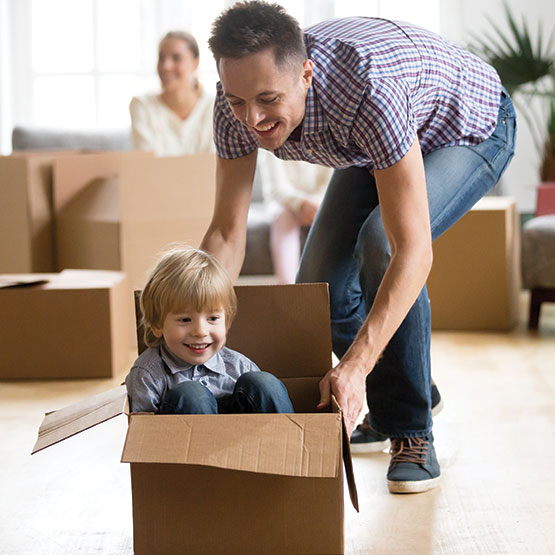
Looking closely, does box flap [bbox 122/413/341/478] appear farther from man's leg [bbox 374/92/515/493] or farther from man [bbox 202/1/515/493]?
man's leg [bbox 374/92/515/493]

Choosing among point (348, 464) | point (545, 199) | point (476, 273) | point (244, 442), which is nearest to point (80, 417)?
point (244, 442)

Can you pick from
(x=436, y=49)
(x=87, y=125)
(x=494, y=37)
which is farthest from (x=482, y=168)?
(x=87, y=125)

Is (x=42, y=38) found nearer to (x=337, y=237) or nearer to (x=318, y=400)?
(x=337, y=237)

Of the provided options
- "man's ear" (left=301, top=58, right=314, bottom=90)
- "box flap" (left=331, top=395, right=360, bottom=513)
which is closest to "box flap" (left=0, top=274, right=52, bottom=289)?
"man's ear" (left=301, top=58, right=314, bottom=90)

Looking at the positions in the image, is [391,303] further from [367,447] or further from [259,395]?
[367,447]

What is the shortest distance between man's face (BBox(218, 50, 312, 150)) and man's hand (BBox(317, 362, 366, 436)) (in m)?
0.38

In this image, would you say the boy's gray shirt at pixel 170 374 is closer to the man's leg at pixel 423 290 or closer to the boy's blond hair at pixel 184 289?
the boy's blond hair at pixel 184 289

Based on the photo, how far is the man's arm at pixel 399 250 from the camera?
1297 millimetres

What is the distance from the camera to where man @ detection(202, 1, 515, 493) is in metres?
1.28

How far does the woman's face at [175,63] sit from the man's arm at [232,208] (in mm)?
1919

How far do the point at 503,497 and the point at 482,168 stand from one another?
1.92 ft

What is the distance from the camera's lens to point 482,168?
1.57 metres

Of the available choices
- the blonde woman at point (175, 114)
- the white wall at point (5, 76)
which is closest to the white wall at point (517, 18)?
the blonde woman at point (175, 114)

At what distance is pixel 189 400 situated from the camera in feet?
3.99
